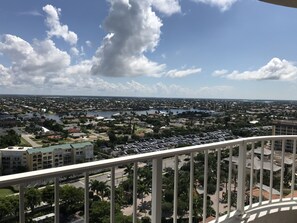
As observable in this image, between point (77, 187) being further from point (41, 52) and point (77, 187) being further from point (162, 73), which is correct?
point (162, 73)

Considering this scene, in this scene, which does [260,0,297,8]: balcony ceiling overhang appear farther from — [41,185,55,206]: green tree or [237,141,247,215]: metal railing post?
[41,185,55,206]: green tree

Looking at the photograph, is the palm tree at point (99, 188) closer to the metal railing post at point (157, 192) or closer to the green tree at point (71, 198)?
the green tree at point (71, 198)

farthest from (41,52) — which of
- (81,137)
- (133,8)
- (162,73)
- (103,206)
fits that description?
(162,73)

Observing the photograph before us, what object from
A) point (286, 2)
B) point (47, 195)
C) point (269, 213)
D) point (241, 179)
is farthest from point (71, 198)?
point (286, 2)

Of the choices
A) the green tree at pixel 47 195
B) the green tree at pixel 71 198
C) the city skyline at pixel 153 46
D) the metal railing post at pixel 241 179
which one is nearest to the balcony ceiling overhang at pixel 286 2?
the city skyline at pixel 153 46

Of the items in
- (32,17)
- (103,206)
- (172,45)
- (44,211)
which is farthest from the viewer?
(32,17)

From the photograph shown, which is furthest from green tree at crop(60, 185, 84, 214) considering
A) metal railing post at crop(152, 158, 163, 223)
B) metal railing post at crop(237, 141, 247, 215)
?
metal railing post at crop(237, 141, 247, 215)

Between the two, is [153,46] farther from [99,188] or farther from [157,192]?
[157,192]
